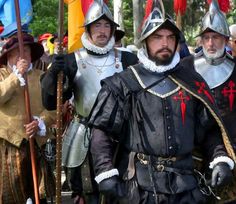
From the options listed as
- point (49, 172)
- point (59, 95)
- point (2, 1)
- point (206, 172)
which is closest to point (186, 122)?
point (206, 172)

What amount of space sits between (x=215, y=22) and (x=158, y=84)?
1086mm

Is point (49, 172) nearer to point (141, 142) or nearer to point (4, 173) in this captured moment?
point (4, 173)

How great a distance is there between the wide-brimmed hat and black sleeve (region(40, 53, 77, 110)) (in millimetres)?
517

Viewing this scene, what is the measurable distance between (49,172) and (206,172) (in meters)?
1.44

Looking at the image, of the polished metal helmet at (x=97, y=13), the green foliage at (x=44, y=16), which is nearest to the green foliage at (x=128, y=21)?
the green foliage at (x=44, y=16)

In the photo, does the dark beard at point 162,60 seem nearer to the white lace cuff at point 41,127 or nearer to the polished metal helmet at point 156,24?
the polished metal helmet at point 156,24

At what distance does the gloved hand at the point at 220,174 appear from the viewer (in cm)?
367

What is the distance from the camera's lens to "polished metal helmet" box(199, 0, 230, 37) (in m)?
4.58

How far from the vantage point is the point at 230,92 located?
4.54 meters

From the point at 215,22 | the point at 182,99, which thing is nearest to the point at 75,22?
the point at 215,22

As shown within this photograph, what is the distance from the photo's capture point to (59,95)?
418 cm

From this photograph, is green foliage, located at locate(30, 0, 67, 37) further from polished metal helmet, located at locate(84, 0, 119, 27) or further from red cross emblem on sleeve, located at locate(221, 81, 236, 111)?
red cross emblem on sleeve, located at locate(221, 81, 236, 111)

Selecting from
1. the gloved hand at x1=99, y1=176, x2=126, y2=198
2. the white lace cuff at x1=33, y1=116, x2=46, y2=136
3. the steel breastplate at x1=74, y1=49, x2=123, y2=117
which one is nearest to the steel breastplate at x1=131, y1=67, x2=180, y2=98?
the gloved hand at x1=99, y1=176, x2=126, y2=198

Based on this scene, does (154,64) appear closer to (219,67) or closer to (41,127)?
(219,67)
